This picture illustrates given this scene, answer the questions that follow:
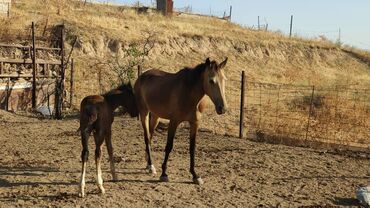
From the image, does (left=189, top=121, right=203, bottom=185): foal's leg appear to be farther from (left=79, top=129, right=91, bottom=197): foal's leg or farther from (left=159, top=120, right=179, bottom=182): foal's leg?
(left=79, top=129, right=91, bottom=197): foal's leg

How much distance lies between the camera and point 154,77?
347 inches

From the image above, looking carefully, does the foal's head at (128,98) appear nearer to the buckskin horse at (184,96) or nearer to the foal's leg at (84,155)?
the buckskin horse at (184,96)

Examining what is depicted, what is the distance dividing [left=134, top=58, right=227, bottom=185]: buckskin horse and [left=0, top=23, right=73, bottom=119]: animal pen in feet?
27.0

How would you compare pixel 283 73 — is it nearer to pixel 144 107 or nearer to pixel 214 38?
pixel 214 38

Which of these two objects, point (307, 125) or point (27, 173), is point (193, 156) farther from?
point (307, 125)

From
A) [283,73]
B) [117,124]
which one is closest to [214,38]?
[283,73]

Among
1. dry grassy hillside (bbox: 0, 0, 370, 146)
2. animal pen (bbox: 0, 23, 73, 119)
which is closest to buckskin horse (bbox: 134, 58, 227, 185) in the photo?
dry grassy hillside (bbox: 0, 0, 370, 146)

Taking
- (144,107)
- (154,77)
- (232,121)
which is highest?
(154,77)

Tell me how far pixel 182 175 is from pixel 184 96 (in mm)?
1486

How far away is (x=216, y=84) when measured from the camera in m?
7.31

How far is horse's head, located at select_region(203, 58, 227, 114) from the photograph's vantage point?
725 centimetres

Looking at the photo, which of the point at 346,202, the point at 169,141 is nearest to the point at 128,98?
the point at 169,141

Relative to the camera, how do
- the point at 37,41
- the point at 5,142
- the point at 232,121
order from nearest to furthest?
the point at 5,142 → the point at 232,121 → the point at 37,41

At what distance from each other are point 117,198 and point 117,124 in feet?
25.0
